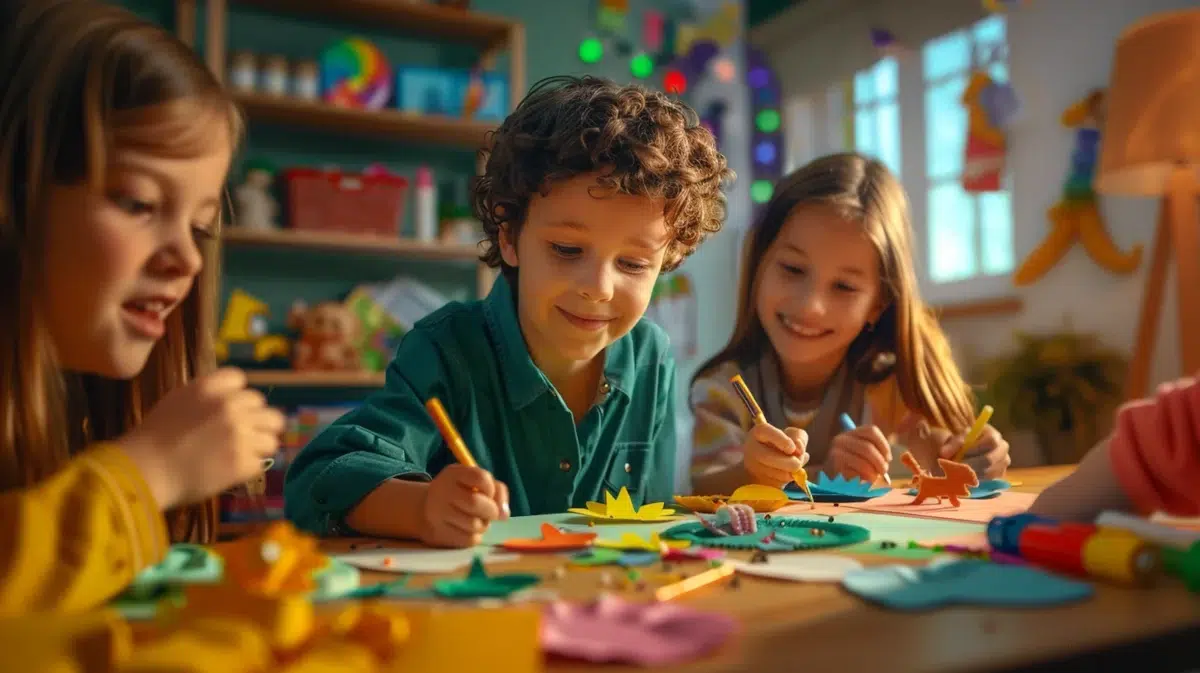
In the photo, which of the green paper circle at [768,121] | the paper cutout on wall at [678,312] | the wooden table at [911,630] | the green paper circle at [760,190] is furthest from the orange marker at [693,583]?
the green paper circle at [768,121]

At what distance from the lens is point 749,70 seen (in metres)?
4.32

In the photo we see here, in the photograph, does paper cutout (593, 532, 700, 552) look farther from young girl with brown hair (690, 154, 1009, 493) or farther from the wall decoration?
the wall decoration

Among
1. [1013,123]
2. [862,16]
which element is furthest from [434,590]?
[862,16]

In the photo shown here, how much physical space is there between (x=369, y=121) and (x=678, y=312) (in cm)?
159

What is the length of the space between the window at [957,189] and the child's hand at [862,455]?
2.42 metres

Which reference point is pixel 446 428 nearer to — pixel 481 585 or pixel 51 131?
pixel 481 585

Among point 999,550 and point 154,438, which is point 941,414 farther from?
point 154,438

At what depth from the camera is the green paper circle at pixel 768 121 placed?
4.29 m

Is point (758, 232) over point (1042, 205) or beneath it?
beneath

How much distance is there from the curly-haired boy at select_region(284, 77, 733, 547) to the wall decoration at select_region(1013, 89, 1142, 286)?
83.4 inches

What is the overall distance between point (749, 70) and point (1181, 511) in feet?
12.8

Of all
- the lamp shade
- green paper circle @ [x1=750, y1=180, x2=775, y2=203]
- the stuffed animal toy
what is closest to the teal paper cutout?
the lamp shade

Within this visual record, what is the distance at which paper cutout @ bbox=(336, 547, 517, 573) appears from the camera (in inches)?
24.1

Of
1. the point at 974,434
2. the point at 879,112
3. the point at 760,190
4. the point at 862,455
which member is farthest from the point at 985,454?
the point at 760,190
